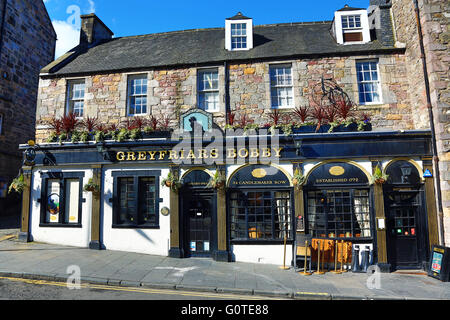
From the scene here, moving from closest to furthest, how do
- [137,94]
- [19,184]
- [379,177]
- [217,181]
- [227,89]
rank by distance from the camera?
[379,177] < [217,181] < [19,184] < [227,89] < [137,94]

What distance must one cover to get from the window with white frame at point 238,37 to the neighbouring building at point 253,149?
5 centimetres

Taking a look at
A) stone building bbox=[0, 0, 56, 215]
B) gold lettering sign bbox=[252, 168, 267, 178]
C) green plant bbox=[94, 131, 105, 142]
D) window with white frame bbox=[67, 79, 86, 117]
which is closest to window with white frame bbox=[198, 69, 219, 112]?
gold lettering sign bbox=[252, 168, 267, 178]

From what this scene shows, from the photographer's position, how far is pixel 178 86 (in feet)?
Result: 39.3

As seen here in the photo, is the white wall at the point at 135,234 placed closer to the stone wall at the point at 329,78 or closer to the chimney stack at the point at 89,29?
the stone wall at the point at 329,78

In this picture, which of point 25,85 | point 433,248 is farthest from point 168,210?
point 25,85

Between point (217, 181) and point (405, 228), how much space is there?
6568mm

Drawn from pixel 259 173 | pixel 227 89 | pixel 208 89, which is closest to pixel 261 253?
pixel 259 173

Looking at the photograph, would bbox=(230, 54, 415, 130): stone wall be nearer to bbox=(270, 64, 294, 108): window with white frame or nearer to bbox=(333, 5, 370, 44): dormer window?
bbox=(270, 64, 294, 108): window with white frame

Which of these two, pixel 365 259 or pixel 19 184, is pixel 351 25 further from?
pixel 19 184

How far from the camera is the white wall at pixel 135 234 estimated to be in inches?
402

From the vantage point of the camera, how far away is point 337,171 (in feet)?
32.2

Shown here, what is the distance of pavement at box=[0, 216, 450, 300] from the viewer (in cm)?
704

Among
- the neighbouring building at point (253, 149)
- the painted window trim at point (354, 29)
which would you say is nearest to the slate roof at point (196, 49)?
the neighbouring building at point (253, 149)

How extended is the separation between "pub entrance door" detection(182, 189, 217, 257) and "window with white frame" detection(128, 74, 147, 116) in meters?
4.48
